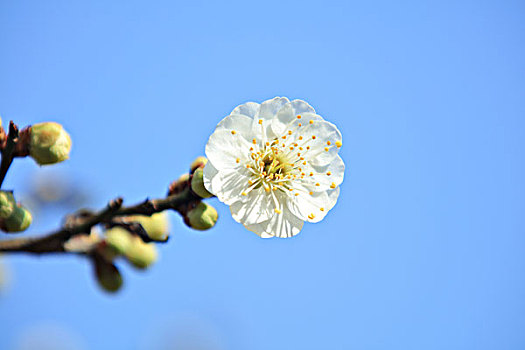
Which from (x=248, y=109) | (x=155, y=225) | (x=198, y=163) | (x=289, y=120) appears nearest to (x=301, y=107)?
(x=289, y=120)

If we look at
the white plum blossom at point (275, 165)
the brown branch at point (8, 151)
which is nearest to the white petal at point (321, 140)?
the white plum blossom at point (275, 165)

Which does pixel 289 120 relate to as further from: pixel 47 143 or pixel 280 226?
pixel 47 143

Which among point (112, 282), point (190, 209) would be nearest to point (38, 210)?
point (112, 282)

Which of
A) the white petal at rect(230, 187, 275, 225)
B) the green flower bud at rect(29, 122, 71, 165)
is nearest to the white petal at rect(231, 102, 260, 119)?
the white petal at rect(230, 187, 275, 225)

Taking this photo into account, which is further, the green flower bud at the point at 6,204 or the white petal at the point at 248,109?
the white petal at the point at 248,109

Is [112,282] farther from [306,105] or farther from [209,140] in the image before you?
[306,105]

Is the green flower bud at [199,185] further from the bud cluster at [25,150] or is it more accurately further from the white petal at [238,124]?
the bud cluster at [25,150]
